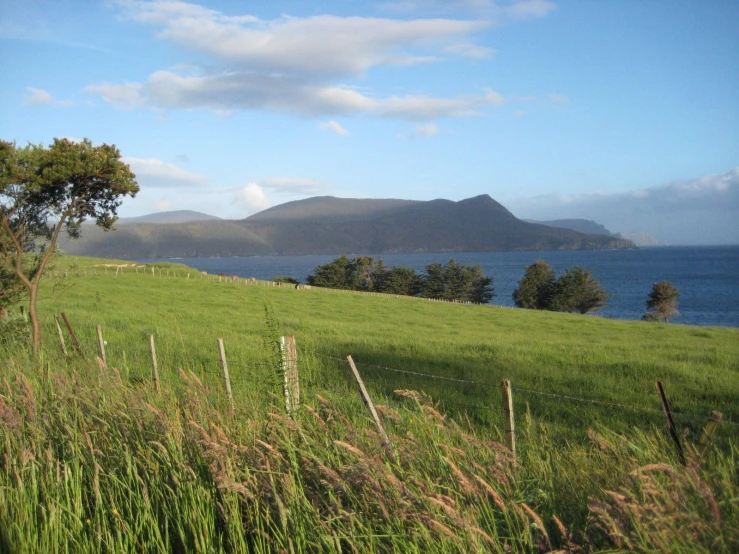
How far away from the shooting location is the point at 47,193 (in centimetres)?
1258

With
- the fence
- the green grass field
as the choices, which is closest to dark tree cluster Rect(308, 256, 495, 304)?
the fence

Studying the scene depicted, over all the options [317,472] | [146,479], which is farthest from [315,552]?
[146,479]

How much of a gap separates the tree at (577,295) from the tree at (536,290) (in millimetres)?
905

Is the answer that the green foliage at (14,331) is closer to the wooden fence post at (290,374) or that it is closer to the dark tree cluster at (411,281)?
the wooden fence post at (290,374)

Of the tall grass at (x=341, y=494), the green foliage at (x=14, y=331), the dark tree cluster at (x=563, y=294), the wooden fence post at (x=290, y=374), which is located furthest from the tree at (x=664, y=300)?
the tall grass at (x=341, y=494)

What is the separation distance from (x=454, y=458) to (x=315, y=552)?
4.06 ft

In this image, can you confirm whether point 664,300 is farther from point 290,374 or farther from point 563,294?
point 290,374

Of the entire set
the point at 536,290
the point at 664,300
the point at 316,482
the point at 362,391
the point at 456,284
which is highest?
the point at 362,391

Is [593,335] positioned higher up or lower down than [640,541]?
lower down

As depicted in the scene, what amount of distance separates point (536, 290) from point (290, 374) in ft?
278

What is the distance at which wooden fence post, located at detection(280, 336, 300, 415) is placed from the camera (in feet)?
21.5

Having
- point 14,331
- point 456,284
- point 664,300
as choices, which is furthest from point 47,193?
point 456,284

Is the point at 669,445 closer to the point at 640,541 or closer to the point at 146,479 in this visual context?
the point at 640,541

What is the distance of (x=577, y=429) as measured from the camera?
9.22 metres
